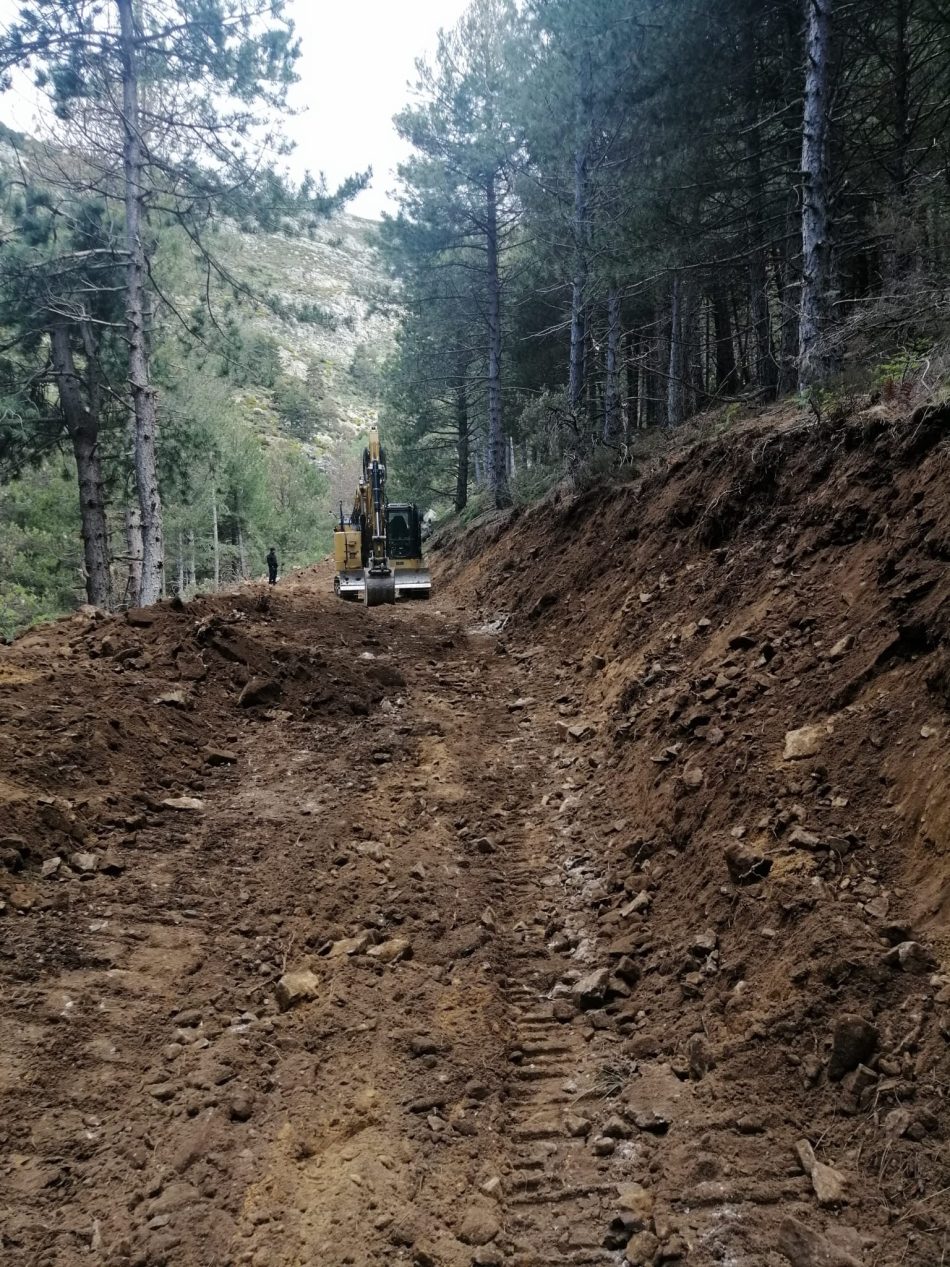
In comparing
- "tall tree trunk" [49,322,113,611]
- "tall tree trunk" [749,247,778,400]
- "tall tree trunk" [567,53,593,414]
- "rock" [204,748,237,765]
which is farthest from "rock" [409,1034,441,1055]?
"tall tree trunk" [49,322,113,611]

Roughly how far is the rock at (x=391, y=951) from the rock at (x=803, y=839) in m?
1.97

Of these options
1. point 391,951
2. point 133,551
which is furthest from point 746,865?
point 133,551

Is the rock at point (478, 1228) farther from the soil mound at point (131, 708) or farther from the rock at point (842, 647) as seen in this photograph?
the rock at point (842, 647)

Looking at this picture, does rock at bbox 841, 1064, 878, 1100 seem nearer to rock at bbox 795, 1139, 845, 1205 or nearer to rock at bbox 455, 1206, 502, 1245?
rock at bbox 795, 1139, 845, 1205

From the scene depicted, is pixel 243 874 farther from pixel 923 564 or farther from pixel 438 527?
pixel 438 527

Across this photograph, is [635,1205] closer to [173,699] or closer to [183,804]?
[183,804]

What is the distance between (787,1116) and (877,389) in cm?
569

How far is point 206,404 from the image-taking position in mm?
22047

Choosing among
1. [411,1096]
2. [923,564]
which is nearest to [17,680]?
[411,1096]

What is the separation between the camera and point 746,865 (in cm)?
344

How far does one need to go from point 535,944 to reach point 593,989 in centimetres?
55

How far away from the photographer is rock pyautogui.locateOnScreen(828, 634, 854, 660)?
4.30 metres

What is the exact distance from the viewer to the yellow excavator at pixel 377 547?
14766 mm

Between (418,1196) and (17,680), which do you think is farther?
(17,680)
